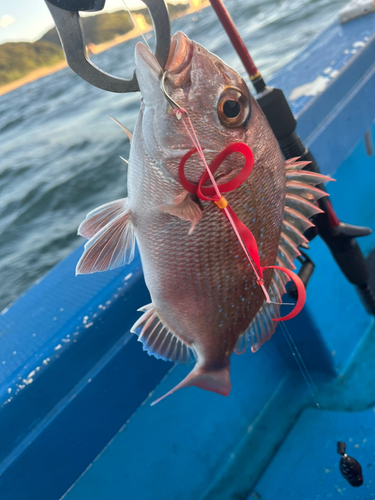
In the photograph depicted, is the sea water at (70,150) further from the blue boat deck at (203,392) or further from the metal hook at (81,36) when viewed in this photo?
the metal hook at (81,36)

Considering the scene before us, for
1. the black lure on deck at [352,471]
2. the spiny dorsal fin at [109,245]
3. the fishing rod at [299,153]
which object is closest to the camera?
the spiny dorsal fin at [109,245]

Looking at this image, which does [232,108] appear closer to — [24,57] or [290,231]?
[290,231]

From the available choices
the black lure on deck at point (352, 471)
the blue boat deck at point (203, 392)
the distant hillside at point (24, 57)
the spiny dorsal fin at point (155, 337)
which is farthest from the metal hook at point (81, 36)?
the distant hillside at point (24, 57)

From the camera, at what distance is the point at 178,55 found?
0.86 meters

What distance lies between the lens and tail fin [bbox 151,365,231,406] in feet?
3.55

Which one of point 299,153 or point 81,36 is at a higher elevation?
point 81,36

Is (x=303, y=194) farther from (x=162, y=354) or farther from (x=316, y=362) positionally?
(x=316, y=362)

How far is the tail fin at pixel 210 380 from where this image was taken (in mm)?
1082

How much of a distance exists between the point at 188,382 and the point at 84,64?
802 mm

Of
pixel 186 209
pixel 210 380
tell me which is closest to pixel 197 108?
pixel 186 209

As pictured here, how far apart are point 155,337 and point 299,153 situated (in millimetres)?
758

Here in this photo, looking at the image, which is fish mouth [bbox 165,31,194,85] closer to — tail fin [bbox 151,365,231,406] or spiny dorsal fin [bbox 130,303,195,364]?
spiny dorsal fin [bbox 130,303,195,364]

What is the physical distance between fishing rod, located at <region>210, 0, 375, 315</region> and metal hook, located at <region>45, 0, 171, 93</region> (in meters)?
0.52

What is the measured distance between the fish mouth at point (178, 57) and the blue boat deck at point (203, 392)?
0.67 m
